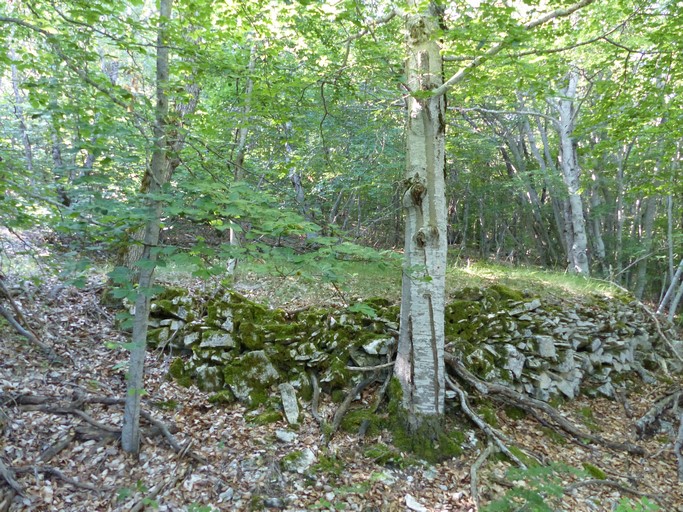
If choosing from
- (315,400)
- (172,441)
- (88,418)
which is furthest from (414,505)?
(88,418)

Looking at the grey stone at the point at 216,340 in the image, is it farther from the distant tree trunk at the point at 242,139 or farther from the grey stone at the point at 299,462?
the grey stone at the point at 299,462

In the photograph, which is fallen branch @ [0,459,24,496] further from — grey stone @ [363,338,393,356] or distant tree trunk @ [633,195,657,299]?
distant tree trunk @ [633,195,657,299]

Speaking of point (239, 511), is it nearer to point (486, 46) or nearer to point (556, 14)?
point (486, 46)

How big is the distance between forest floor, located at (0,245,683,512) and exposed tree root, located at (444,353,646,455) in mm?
113

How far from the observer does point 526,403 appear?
16.6 feet

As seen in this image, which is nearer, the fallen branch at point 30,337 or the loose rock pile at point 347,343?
the fallen branch at point 30,337

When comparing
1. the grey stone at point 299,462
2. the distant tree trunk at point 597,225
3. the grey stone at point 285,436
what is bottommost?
the grey stone at point 299,462

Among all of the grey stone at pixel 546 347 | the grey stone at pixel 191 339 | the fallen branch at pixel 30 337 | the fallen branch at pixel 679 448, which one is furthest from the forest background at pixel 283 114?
the fallen branch at pixel 679 448

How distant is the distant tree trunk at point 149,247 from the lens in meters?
3.02

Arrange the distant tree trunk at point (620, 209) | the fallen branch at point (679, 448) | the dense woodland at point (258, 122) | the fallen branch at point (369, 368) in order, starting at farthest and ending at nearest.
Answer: the distant tree trunk at point (620, 209)
the fallen branch at point (369, 368)
the fallen branch at point (679, 448)
the dense woodland at point (258, 122)

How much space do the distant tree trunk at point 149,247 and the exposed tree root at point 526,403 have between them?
138 inches

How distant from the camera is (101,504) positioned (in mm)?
3127

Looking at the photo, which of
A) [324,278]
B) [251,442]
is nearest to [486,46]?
[324,278]

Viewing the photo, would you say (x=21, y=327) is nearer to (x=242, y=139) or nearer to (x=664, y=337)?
(x=242, y=139)
